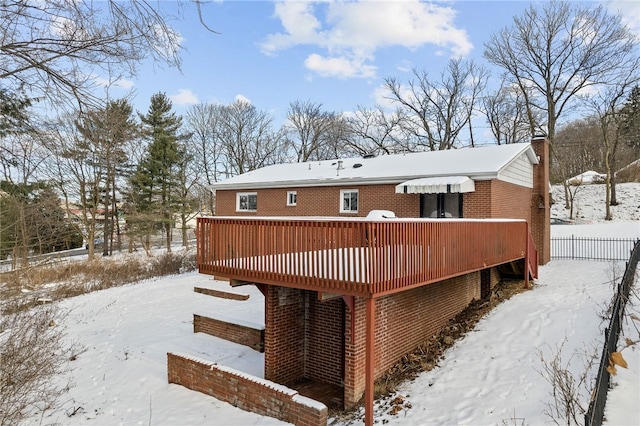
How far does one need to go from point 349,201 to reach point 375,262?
10750 mm

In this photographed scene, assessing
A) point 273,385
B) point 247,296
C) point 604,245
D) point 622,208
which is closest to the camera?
point 273,385

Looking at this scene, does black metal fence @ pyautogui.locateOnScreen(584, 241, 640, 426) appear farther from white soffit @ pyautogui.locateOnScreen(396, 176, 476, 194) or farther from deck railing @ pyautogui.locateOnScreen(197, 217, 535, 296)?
white soffit @ pyautogui.locateOnScreen(396, 176, 476, 194)

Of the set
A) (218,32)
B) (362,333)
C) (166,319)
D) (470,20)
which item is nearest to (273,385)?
(362,333)

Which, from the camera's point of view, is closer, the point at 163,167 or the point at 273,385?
the point at 273,385

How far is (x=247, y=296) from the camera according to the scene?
45.9ft

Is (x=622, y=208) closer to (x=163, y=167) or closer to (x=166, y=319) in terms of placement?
(x=166, y=319)

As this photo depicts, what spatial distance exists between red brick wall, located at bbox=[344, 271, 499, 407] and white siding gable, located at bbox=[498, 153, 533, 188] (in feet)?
15.9

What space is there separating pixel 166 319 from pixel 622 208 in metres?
32.2

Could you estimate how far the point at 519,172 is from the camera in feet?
49.6

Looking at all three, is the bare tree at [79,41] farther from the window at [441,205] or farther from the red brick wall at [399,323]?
the window at [441,205]

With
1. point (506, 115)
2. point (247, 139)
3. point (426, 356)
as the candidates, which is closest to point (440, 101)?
point (506, 115)

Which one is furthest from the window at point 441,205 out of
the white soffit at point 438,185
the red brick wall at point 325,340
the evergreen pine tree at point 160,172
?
the evergreen pine tree at point 160,172

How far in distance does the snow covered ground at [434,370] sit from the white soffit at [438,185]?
153 inches

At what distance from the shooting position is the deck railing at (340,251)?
235 inches
